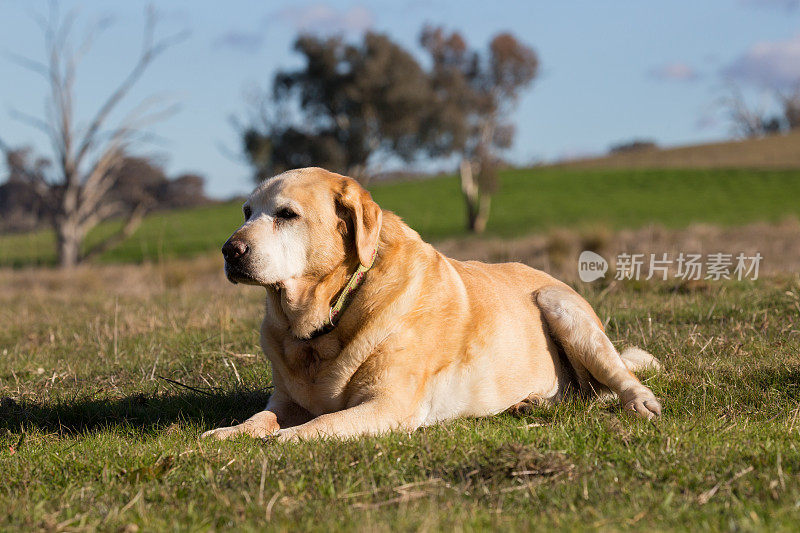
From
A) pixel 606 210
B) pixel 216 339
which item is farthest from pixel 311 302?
pixel 606 210

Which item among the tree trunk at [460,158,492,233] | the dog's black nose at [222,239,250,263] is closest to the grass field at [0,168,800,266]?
the tree trunk at [460,158,492,233]

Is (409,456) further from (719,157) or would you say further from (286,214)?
(719,157)

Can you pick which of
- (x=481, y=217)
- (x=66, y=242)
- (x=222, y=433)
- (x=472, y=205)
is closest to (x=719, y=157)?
(x=481, y=217)

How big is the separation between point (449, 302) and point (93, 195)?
28587 mm

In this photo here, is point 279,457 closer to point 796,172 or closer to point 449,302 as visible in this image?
point 449,302

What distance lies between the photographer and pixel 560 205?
45906 mm

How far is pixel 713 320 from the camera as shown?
6938mm

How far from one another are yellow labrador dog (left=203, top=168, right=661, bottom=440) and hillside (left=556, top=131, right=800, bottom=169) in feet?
183

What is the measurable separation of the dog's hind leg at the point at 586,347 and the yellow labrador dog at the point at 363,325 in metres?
0.01

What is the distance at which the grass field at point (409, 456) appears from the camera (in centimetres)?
295

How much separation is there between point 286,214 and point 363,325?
0.77 m

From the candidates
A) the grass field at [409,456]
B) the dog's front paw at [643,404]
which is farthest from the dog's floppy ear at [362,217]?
the dog's front paw at [643,404]

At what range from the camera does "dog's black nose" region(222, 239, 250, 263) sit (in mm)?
3939

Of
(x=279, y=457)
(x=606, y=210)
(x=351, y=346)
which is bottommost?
(x=606, y=210)
